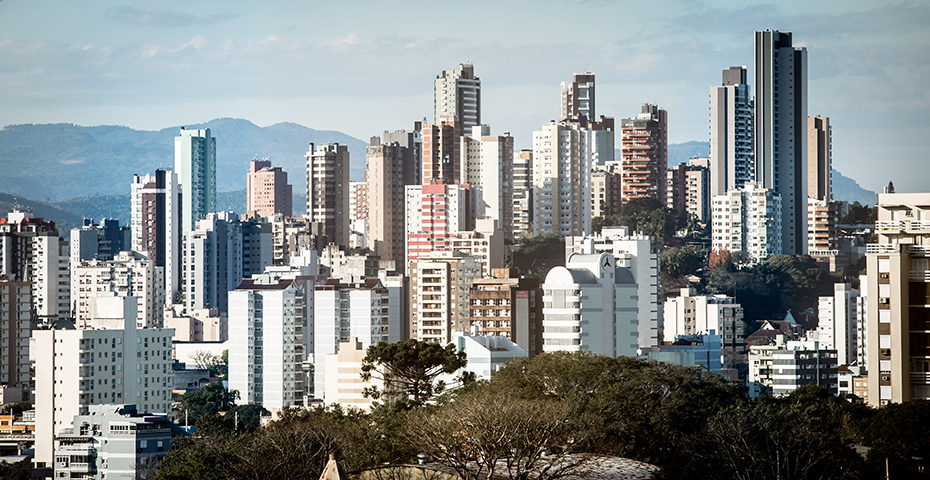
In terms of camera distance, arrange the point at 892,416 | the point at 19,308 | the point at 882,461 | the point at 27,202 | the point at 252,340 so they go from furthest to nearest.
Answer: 1. the point at 27,202
2. the point at 252,340
3. the point at 19,308
4. the point at 892,416
5. the point at 882,461

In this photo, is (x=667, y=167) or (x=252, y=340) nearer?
(x=252, y=340)

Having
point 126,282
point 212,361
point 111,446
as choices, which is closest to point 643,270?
point 111,446

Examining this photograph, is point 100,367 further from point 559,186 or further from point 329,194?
point 329,194

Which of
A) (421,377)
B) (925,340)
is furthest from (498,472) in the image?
(925,340)

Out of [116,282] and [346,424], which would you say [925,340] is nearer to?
[346,424]

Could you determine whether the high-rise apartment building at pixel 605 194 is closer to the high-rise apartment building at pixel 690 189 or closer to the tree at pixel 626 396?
the high-rise apartment building at pixel 690 189

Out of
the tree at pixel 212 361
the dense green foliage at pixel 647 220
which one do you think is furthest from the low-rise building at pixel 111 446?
the dense green foliage at pixel 647 220
